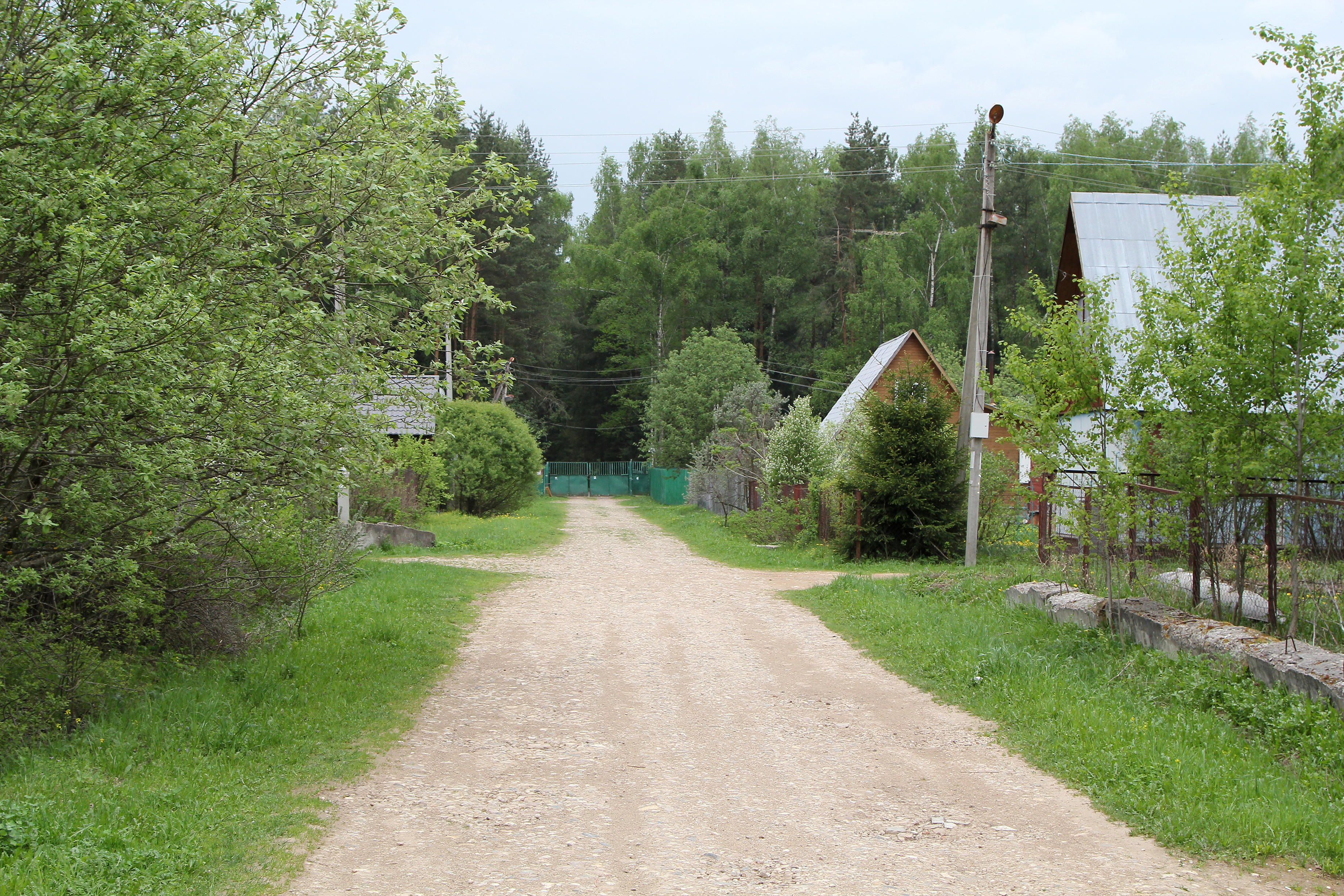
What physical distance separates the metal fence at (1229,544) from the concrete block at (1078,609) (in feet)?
1.14

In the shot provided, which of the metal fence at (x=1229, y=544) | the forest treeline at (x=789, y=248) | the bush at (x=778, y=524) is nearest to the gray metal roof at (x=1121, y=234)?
the bush at (x=778, y=524)

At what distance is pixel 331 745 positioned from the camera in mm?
6801

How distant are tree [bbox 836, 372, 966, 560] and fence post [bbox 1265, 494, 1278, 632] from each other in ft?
30.6

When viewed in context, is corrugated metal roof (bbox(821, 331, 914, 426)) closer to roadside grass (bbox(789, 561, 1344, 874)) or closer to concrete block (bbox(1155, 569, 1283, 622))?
concrete block (bbox(1155, 569, 1283, 622))

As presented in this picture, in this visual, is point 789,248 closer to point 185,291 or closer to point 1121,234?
point 1121,234

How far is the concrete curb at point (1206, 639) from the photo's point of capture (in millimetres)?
6887

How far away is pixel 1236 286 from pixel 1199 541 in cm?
245

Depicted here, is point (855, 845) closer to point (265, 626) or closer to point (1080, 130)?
point (265, 626)

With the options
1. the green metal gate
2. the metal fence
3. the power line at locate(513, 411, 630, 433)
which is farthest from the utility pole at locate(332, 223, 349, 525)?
the green metal gate

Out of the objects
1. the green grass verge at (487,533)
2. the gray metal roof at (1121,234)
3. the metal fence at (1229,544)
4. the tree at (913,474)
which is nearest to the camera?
the metal fence at (1229,544)

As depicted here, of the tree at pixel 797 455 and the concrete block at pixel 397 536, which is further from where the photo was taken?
the tree at pixel 797 455

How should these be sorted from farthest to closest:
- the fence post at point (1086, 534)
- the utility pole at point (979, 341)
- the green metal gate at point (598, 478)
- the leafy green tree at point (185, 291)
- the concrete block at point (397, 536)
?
the green metal gate at point (598, 478) → the concrete block at point (397, 536) → the utility pole at point (979, 341) → the fence post at point (1086, 534) → the leafy green tree at point (185, 291)

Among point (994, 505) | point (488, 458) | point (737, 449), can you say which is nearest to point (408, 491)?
point (488, 458)

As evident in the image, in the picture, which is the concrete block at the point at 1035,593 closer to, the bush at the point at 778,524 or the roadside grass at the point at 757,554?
the roadside grass at the point at 757,554
